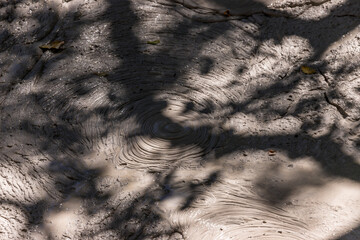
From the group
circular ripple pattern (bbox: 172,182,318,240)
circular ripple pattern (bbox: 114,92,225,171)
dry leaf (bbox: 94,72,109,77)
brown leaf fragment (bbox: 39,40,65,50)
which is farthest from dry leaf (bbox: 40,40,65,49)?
circular ripple pattern (bbox: 172,182,318,240)

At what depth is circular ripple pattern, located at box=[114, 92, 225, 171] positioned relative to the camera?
3.25m

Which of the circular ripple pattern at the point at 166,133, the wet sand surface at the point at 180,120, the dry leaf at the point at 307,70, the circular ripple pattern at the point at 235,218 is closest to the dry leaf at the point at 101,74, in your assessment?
the wet sand surface at the point at 180,120

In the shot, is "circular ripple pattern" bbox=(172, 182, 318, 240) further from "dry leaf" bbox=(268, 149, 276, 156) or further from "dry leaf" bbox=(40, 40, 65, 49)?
"dry leaf" bbox=(40, 40, 65, 49)

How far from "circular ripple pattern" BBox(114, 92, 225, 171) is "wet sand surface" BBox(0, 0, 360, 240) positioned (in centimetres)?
1

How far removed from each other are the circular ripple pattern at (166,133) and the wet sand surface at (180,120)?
0.01 m

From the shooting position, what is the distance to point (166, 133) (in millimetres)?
3355

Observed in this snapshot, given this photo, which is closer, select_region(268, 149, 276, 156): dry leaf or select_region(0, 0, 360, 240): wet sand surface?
select_region(0, 0, 360, 240): wet sand surface

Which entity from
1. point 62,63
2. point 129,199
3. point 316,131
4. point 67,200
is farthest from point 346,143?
point 62,63

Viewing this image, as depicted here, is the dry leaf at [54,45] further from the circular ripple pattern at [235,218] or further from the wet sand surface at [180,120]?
the circular ripple pattern at [235,218]

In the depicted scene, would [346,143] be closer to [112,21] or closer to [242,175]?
[242,175]

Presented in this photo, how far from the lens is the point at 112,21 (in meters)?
4.10

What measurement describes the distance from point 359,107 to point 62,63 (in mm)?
2330

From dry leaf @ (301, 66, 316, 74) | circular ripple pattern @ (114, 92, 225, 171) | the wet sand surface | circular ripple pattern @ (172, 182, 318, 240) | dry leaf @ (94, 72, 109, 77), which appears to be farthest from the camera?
dry leaf @ (301, 66, 316, 74)

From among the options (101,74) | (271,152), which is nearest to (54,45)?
(101,74)
